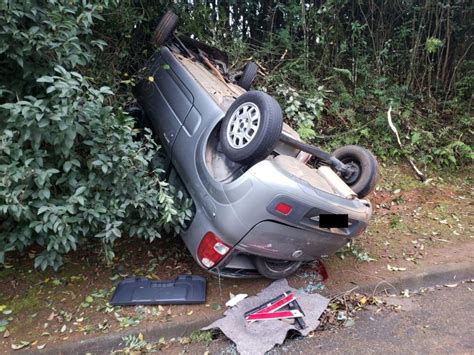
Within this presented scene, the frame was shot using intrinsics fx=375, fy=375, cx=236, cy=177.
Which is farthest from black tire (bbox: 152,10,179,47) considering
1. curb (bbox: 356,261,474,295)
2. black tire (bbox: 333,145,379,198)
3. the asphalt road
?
curb (bbox: 356,261,474,295)

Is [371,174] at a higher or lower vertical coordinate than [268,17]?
lower

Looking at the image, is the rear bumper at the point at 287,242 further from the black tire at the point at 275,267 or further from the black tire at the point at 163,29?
the black tire at the point at 163,29

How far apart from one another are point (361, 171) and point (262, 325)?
1.93 meters

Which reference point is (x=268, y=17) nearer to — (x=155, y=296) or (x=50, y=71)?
(x=50, y=71)

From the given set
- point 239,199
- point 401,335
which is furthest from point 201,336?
point 401,335

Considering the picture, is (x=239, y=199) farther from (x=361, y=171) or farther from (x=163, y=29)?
(x=163, y=29)

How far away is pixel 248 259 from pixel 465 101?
558cm

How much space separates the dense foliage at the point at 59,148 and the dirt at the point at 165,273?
0.41m

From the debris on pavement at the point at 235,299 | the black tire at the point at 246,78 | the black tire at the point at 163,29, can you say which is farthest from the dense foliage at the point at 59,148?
the black tire at the point at 246,78

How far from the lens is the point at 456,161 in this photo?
5766mm

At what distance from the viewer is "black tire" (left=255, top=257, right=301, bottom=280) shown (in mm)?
3064

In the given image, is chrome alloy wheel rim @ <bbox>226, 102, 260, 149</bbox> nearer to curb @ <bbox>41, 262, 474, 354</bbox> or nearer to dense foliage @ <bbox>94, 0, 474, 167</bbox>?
curb @ <bbox>41, 262, 474, 354</bbox>

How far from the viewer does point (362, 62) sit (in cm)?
637

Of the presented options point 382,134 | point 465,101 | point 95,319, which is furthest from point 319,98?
point 95,319
